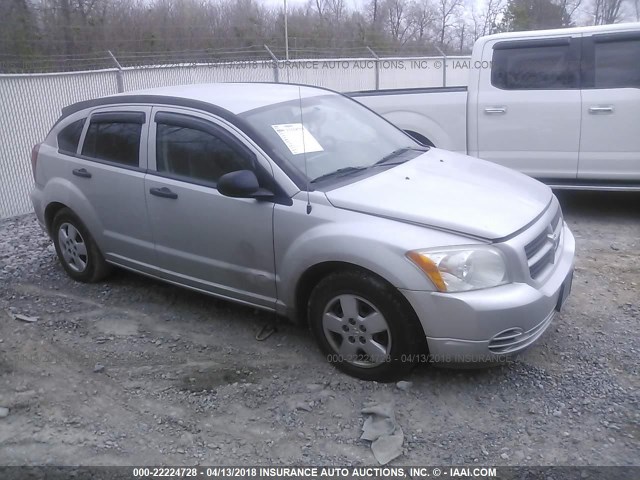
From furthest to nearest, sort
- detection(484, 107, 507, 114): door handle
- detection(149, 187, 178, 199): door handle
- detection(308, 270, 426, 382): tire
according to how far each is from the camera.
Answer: detection(484, 107, 507, 114): door handle, detection(149, 187, 178, 199): door handle, detection(308, 270, 426, 382): tire

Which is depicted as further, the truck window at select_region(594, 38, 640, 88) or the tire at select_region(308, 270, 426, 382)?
the truck window at select_region(594, 38, 640, 88)

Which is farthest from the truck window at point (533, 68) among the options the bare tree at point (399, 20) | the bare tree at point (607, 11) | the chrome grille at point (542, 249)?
the bare tree at point (399, 20)

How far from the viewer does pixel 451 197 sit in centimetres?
384

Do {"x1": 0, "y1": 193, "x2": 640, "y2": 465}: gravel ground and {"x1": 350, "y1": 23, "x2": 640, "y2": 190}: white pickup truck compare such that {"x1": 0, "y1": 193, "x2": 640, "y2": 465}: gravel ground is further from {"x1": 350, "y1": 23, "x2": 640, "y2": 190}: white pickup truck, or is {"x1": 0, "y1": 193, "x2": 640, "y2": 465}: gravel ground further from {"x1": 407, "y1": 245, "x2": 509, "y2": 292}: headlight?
{"x1": 350, "y1": 23, "x2": 640, "y2": 190}: white pickup truck

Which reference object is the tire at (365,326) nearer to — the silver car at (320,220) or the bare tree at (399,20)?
the silver car at (320,220)

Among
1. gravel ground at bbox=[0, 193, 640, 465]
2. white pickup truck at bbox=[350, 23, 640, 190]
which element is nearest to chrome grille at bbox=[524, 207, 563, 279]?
gravel ground at bbox=[0, 193, 640, 465]

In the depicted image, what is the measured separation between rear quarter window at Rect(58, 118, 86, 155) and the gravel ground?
1211 mm

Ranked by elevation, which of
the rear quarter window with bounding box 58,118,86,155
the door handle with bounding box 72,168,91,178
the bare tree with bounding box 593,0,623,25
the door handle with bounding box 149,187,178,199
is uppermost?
the bare tree with bounding box 593,0,623,25

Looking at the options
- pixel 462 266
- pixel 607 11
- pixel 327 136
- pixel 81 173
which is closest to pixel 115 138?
pixel 81 173

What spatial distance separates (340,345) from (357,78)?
13.9 metres

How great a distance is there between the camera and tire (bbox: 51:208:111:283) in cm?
520

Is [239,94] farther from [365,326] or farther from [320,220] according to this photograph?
[365,326]

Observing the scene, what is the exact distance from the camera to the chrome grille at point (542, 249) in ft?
11.7

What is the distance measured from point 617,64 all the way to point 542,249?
3798 mm
